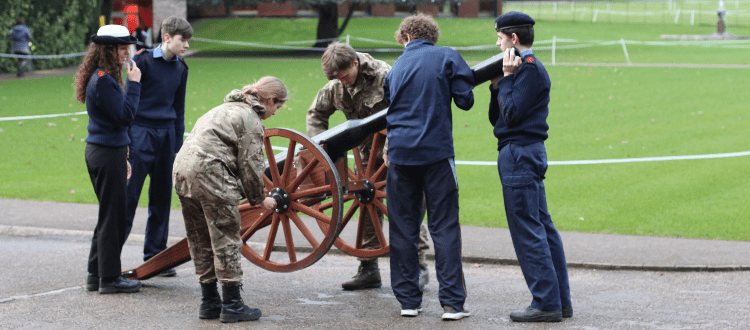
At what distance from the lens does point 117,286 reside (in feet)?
18.5

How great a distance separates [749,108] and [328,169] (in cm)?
1280

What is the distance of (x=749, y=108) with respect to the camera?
15586 mm

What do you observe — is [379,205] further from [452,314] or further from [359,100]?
[452,314]

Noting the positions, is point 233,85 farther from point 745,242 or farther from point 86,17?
point 745,242

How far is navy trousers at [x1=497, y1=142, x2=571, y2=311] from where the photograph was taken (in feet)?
15.6

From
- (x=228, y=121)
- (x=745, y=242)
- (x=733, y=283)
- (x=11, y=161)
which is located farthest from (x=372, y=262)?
(x=11, y=161)

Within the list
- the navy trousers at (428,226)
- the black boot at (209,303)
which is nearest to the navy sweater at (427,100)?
the navy trousers at (428,226)

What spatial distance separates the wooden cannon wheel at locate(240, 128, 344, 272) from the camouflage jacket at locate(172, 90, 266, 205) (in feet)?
1.54

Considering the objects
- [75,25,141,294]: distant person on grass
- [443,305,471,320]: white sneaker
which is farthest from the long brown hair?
[443,305,471,320]: white sneaker

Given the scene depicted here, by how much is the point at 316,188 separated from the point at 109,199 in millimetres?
1422

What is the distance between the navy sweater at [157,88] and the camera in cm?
601

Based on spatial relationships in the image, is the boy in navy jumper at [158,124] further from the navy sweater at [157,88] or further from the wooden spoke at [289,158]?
the wooden spoke at [289,158]

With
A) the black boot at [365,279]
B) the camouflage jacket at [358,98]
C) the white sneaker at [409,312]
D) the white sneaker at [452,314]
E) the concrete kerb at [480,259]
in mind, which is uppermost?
the camouflage jacket at [358,98]

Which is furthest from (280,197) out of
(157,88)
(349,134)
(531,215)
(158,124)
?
(531,215)
